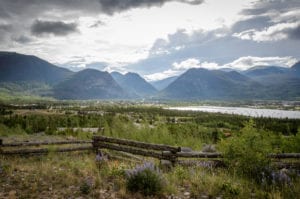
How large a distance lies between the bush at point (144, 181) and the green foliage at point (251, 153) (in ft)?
9.24

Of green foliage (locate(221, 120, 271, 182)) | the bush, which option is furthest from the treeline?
the bush

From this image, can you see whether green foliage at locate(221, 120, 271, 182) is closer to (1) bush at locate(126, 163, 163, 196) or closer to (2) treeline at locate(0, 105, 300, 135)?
(2) treeline at locate(0, 105, 300, 135)

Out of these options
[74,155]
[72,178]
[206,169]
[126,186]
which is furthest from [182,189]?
[74,155]

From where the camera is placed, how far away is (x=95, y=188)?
7.61 meters

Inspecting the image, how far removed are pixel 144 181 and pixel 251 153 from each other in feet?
11.1

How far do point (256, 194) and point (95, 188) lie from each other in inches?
170

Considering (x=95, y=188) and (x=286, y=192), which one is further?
(x=95, y=188)

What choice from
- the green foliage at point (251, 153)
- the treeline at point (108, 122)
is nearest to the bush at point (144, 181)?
the green foliage at point (251, 153)

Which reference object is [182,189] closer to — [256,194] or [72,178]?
[256,194]

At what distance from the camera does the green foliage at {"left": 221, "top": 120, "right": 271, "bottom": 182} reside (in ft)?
26.9

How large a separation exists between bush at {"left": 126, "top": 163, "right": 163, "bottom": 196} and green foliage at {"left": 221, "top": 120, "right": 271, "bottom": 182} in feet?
9.24

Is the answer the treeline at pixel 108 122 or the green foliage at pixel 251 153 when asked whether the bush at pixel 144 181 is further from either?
the treeline at pixel 108 122

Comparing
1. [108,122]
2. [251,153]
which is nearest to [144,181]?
[251,153]

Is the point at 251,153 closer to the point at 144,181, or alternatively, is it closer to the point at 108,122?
the point at 144,181
